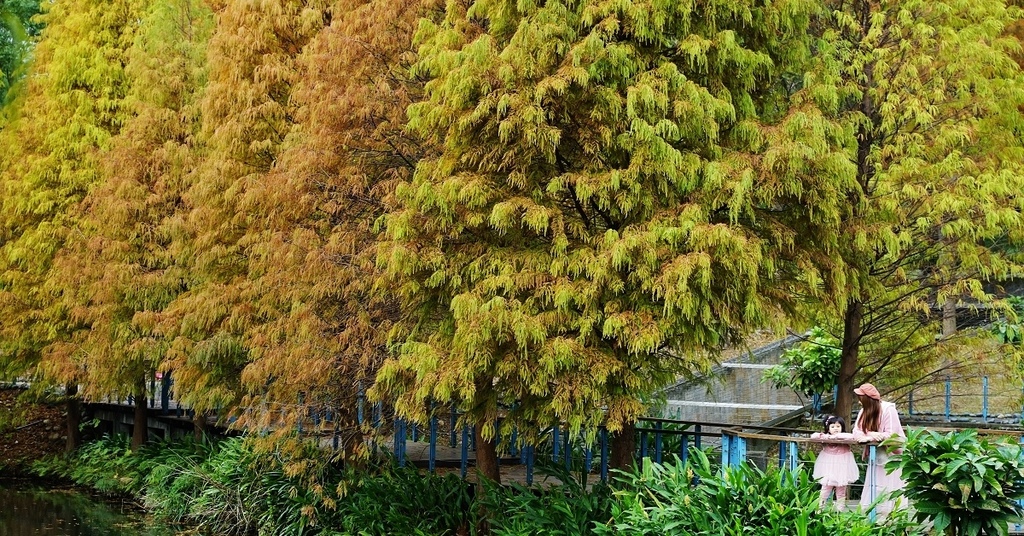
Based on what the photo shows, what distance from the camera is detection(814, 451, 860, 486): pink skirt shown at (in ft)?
30.1

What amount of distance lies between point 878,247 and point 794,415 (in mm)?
7158

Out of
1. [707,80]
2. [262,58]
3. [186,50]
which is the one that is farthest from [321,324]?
[186,50]

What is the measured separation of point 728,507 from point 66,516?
43.9 feet

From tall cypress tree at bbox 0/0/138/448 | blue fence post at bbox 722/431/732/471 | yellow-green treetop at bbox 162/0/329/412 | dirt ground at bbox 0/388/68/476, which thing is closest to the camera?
blue fence post at bbox 722/431/732/471

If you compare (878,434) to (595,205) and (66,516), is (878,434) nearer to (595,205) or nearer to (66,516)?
(595,205)

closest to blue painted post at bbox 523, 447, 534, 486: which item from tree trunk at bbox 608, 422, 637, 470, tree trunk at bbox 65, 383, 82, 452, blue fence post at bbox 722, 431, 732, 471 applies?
tree trunk at bbox 608, 422, 637, 470

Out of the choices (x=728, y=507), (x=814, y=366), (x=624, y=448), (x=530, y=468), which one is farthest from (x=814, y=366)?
(x=728, y=507)

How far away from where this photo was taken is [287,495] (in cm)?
1453

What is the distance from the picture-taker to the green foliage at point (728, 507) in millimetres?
8180

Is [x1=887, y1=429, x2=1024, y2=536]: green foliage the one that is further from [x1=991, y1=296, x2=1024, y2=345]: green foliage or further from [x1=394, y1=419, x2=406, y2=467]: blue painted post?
[x1=394, y1=419, x2=406, y2=467]: blue painted post

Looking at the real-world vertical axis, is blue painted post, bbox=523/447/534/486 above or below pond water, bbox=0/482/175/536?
above

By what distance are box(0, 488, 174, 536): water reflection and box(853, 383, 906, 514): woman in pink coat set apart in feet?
36.1

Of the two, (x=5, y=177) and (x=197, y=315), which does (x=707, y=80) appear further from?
(x=5, y=177)

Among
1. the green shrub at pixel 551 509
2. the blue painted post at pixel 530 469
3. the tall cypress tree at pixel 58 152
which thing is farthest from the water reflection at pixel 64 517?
the green shrub at pixel 551 509
